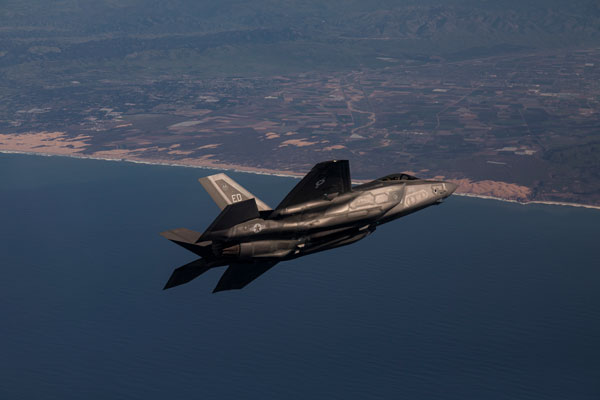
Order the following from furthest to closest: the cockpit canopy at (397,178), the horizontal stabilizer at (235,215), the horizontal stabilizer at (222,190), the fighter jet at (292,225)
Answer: the cockpit canopy at (397,178)
the horizontal stabilizer at (222,190)
the fighter jet at (292,225)
the horizontal stabilizer at (235,215)

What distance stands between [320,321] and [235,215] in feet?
275

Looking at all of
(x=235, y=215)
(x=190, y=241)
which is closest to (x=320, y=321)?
(x=190, y=241)

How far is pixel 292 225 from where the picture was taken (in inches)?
1927

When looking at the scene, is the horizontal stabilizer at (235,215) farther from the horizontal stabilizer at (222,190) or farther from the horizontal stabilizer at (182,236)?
the horizontal stabilizer at (222,190)

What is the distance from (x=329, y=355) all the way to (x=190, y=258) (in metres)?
59.0

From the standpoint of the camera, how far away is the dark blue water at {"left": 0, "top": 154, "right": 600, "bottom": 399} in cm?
11206

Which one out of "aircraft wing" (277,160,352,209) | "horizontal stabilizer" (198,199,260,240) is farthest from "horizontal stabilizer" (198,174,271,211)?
"horizontal stabilizer" (198,199,260,240)

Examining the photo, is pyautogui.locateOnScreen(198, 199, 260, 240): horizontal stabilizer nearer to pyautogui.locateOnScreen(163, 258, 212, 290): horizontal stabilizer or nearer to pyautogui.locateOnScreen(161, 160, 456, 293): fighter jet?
pyautogui.locateOnScreen(161, 160, 456, 293): fighter jet

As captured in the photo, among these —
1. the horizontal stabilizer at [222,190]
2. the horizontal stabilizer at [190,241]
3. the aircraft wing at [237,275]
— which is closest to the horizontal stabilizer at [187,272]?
the horizontal stabilizer at [190,241]

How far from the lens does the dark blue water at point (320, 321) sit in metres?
112

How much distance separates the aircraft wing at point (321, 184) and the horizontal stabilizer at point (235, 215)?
7.45 feet

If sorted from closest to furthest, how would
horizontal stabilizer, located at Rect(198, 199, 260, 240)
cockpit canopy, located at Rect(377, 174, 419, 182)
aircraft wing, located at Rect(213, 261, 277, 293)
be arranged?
horizontal stabilizer, located at Rect(198, 199, 260, 240)
aircraft wing, located at Rect(213, 261, 277, 293)
cockpit canopy, located at Rect(377, 174, 419, 182)

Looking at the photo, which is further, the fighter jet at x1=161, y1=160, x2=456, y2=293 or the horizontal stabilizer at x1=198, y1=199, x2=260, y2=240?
the fighter jet at x1=161, y1=160, x2=456, y2=293

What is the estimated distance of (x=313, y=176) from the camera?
4866 cm
